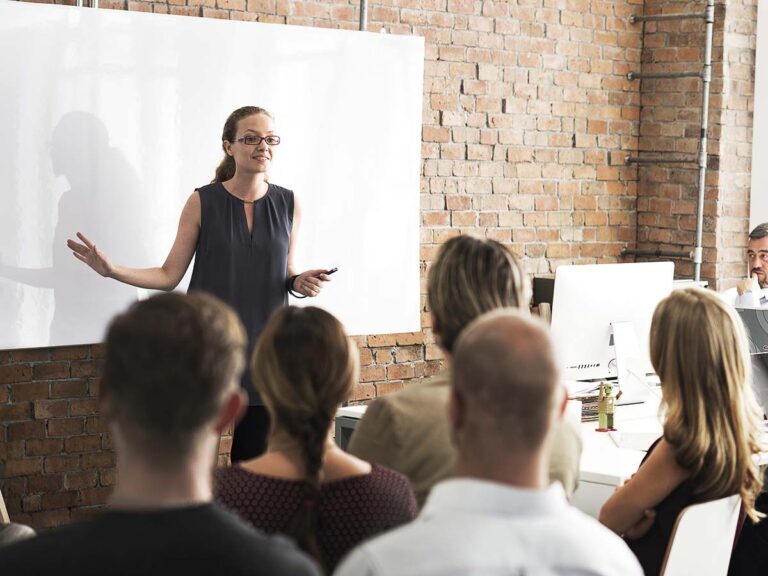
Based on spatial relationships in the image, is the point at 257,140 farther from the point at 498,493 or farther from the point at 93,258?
the point at 498,493

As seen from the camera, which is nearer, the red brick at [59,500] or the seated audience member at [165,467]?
the seated audience member at [165,467]

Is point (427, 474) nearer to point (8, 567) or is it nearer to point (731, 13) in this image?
point (8, 567)

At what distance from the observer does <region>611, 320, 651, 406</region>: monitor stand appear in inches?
153

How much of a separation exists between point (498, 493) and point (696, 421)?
4.02ft

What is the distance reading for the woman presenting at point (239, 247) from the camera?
152 inches

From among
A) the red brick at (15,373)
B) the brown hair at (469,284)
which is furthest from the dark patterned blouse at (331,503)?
the red brick at (15,373)

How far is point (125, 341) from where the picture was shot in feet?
4.09

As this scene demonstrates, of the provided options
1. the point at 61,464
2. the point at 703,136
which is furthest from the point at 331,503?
the point at 703,136

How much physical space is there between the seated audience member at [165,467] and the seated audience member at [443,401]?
0.85 m

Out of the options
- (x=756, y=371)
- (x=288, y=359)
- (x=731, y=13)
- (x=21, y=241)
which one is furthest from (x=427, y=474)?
(x=731, y=13)

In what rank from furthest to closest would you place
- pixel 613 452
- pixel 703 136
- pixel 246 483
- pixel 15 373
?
1. pixel 703 136
2. pixel 15 373
3. pixel 613 452
4. pixel 246 483

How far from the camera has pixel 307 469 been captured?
1.89 m

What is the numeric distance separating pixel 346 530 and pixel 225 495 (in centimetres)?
21

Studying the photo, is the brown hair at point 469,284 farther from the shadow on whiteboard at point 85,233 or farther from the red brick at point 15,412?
the red brick at point 15,412
